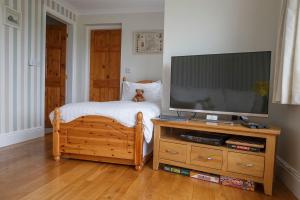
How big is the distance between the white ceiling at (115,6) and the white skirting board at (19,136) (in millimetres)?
2423

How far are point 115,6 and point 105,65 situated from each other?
46.4 inches

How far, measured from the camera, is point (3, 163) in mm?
2326

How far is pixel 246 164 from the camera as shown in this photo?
1938mm

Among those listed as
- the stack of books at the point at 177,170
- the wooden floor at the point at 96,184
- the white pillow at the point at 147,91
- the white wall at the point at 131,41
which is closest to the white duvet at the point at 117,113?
the stack of books at the point at 177,170

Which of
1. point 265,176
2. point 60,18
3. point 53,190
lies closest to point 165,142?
point 265,176

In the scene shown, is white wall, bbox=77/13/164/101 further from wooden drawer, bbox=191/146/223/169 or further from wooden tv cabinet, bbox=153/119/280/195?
wooden drawer, bbox=191/146/223/169

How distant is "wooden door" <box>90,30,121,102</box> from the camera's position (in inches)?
178

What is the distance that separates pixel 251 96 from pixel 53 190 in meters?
1.96

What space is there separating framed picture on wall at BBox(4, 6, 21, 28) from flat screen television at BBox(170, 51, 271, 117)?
230 centimetres

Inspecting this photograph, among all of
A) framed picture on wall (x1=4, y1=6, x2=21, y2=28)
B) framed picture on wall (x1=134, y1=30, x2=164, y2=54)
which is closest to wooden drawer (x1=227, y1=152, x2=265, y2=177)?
framed picture on wall (x1=134, y1=30, x2=164, y2=54)

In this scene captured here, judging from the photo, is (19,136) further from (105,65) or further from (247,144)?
(247,144)

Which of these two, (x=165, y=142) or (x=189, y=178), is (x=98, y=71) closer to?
(x=165, y=142)

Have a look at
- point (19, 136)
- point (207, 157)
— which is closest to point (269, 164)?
point (207, 157)

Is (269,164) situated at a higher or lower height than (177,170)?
higher
